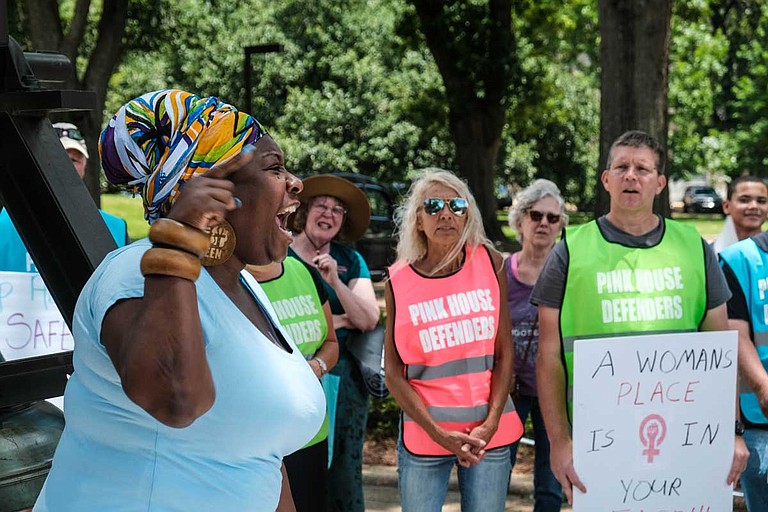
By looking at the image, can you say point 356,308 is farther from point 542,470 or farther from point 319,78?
point 319,78

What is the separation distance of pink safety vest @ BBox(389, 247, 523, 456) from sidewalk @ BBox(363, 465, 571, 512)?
2.08m

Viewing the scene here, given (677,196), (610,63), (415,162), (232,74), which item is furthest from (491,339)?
(677,196)

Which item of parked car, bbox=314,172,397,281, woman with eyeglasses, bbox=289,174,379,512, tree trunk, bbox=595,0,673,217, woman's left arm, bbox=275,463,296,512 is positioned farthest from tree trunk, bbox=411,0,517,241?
woman's left arm, bbox=275,463,296,512

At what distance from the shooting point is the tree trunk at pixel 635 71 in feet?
24.5

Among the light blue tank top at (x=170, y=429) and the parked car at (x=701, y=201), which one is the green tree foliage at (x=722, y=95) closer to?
the parked car at (x=701, y=201)

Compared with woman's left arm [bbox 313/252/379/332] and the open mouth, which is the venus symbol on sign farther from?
the open mouth

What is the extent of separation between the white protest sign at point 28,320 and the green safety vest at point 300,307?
1229 mm

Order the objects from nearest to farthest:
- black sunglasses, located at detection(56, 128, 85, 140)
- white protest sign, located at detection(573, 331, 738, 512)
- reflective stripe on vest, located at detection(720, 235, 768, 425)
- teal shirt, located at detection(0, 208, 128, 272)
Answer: white protest sign, located at detection(573, 331, 738, 512), teal shirt, located at detection(0, 208, 128, 272), reflective stripe on vest, located at detection(720, 235, 768, 425), black sunglasses, located at detection(56, 128, 85, 140)

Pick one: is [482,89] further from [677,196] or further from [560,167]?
[677,196]

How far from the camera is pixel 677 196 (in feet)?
230

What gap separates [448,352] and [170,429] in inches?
99.1

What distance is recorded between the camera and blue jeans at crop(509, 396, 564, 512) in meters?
5.00

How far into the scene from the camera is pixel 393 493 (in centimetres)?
646

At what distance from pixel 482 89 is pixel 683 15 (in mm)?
4570
